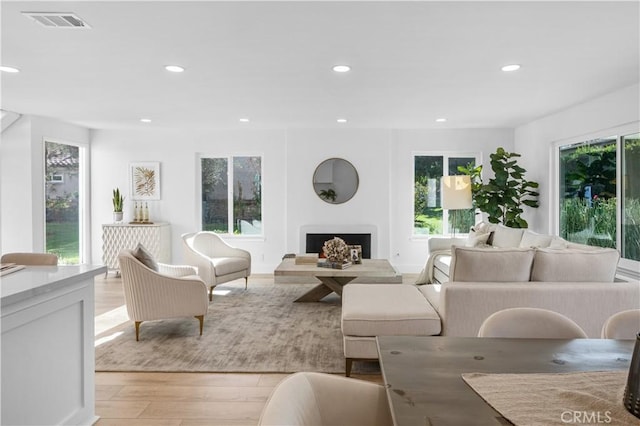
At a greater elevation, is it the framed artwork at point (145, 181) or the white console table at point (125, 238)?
the framed artwork at point (145, 181)

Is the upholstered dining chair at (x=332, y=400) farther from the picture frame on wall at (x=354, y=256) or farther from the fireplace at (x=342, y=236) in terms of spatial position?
the fireplace at (x=342, y=236)

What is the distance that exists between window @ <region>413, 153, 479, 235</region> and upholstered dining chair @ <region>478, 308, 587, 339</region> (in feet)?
18.0

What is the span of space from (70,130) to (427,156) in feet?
18.8

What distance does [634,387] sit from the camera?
41.1 inches

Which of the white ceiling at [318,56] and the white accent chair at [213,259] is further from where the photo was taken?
the white accent chair at [213,259]

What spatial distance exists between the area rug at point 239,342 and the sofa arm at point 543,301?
2.59 feet

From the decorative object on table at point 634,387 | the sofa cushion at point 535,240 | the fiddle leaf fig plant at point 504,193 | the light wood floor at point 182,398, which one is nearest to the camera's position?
the decorative object on table at point 634,387

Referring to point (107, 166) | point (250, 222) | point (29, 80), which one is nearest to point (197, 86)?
point (29, 80)

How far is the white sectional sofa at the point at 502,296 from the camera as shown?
2939mm

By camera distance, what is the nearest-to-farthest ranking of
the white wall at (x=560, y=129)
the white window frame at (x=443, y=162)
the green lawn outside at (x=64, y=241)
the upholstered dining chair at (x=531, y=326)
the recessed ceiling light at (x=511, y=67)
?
the upholstered dining chair at (x=531, y=326), the recessed ceiling light at (x=511, y=67), the white wall at (x=560, y=129), the green lawn outside at (x=64, y=241), the white window frame at (x=443, y=162)

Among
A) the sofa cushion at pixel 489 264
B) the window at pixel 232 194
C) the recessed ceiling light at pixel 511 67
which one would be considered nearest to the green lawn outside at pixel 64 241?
the window at pixel 232 194

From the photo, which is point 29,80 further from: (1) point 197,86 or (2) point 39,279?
(2) point 39,279

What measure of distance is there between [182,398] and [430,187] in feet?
18.0

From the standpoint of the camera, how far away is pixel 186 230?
729 cm
